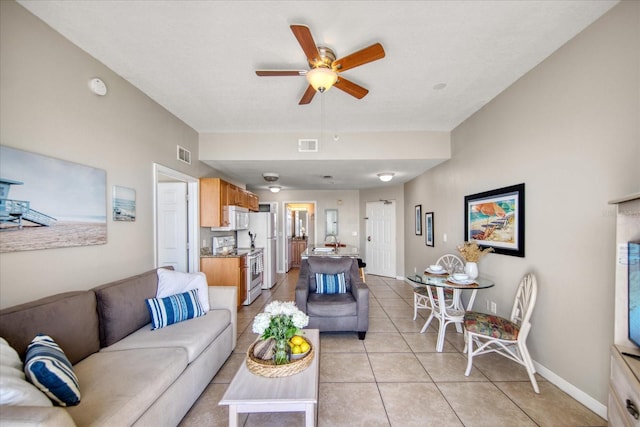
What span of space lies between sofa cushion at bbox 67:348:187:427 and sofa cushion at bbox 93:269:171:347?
20 cm

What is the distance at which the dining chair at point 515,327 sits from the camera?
86.7 inches

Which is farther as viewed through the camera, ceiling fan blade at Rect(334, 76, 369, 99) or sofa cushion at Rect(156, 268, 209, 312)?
sofa cushion at Rect(156, 268, 209, 312)

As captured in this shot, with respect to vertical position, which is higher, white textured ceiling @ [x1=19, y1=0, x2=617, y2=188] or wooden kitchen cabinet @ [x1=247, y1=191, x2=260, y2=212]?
white textured ceiling @ [x1=19, y1=0, x2=617, y2=188]

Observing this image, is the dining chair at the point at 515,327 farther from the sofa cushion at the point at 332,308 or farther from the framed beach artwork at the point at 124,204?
the framed beach artwork at the point at 124,204

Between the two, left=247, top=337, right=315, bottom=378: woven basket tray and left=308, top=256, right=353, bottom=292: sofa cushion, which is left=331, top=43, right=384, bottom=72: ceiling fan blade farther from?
left=308, top=256, right=353, bottom=292: sofa cushion

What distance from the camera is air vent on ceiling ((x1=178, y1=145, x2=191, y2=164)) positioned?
3592mm

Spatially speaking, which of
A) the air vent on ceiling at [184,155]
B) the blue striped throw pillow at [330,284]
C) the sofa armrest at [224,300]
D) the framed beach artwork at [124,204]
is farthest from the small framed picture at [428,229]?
the framed beach artwork at [124,204]

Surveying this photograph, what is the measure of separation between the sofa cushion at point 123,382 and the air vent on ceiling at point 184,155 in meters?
2.54

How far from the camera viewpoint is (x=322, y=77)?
6.38 ft

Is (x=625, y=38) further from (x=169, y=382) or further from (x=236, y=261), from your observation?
(x=236, y=261)

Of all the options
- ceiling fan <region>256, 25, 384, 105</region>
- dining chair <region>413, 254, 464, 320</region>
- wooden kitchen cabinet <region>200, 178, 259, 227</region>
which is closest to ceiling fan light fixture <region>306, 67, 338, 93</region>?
ceiling fan <region>256, 25, 384, 105</region>

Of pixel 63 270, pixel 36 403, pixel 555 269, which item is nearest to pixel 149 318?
pixel 63 270

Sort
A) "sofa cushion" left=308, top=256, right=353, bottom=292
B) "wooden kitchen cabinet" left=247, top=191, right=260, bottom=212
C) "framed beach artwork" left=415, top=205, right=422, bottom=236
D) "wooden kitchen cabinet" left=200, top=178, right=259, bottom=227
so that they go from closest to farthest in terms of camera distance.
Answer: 1. "sofa cushion" left=308, top=256, right=353, bottom=292
2. "wooden kitchen cabinet" left=200, top=178, right=259, bottom=227
3. "framed beach artwork" left=415, top=205, right=422, bottom=236
4. "wooden kitchen cabinet" left=247, top=191, right=260, bottom=212

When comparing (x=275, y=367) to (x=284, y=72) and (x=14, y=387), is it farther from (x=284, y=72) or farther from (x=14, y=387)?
(x=284, y=72)
